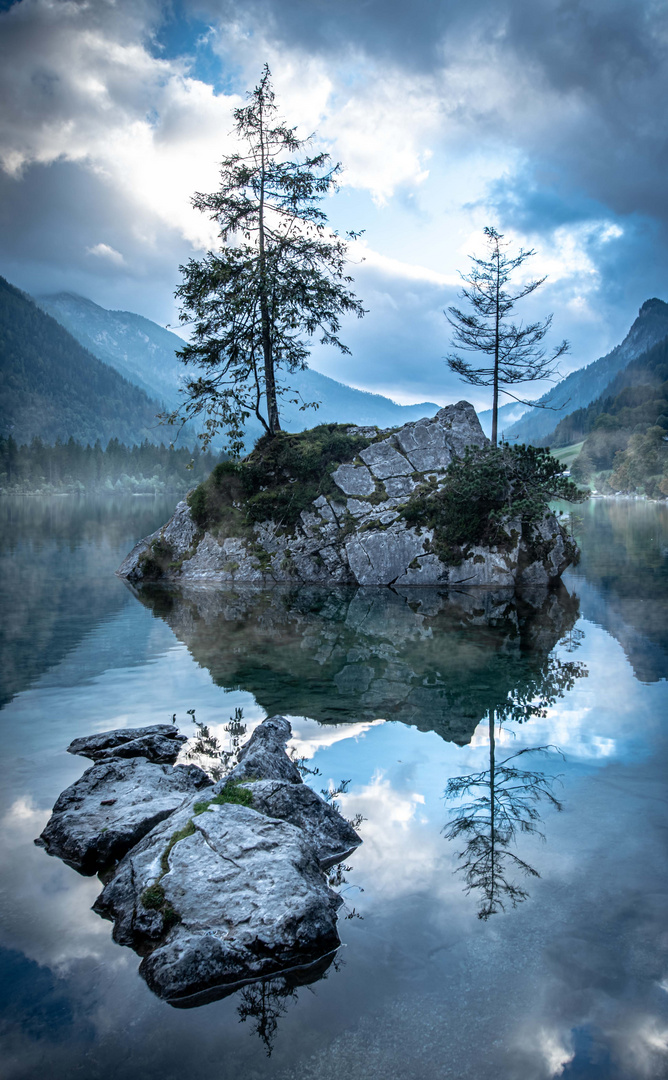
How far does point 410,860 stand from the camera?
20.3 ft

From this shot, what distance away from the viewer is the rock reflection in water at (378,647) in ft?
35.1

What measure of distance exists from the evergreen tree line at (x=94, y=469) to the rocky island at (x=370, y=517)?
4667 inches

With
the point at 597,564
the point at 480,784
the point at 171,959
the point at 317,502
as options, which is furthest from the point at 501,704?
the point at 597,564

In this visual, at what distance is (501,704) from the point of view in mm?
10562

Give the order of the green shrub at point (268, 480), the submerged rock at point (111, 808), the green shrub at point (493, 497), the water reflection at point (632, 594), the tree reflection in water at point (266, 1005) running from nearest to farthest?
1. the tree reflection in water at point (266, 1005)
2. the submerged rock at point (111, 808)
3. the water reflection at point (632, 594)
4. the green shrub at point (493, 497)
5. the green shrub at point (268, 480)

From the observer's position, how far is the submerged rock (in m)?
6.41

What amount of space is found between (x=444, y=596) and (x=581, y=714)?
11.8 meters

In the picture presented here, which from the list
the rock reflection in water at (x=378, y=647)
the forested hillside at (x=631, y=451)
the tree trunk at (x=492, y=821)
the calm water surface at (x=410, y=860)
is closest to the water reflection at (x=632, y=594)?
the calm water surface at (x=410, y=860)

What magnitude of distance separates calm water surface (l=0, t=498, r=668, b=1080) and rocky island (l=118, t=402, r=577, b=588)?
27.8ft

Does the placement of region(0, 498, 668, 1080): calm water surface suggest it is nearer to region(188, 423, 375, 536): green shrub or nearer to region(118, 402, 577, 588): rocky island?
region(118, 402, 577, 588): rocky island

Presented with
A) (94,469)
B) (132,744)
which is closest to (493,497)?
(132,744)

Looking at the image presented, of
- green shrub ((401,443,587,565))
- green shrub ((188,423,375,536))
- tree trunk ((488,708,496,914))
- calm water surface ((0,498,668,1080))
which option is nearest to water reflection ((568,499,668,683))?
calm water surface ((0,498,668,1080))

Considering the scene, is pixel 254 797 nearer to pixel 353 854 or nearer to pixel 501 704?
pixel 353 854

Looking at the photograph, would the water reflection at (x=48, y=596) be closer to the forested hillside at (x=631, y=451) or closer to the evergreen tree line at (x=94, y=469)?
the forested hillside at (x=631, y=451)
